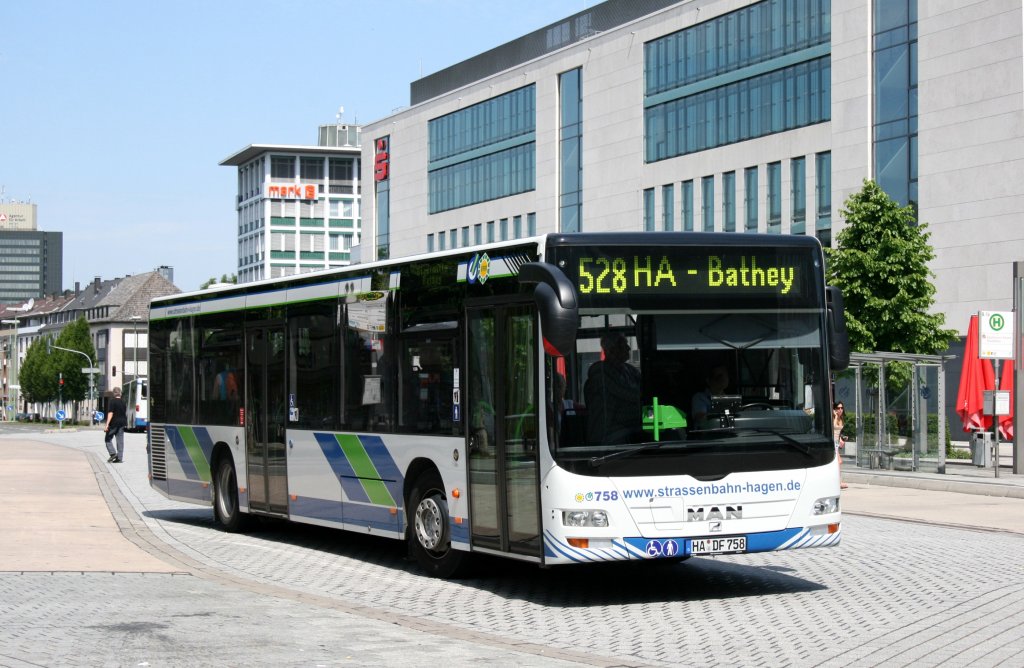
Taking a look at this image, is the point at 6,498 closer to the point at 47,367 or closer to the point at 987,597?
the point at 987,597

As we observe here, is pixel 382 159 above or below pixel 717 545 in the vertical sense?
above

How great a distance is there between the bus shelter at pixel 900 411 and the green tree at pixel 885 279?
12197mm

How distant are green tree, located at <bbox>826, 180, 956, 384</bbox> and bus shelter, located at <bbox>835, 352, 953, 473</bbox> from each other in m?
12.2

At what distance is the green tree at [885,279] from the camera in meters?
44.2

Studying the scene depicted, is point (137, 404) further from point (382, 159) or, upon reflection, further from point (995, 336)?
point (995, 336)

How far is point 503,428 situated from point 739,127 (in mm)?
50953

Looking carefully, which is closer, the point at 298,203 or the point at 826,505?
the point at 826,505

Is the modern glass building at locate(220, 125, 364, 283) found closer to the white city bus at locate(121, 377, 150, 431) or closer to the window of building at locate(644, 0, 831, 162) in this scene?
the white city bus at locate(121, 377, 150, 431)

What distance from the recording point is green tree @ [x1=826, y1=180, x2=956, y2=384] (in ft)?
145

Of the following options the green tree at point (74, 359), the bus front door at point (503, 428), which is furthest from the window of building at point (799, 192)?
the green tree at point (74, 359)

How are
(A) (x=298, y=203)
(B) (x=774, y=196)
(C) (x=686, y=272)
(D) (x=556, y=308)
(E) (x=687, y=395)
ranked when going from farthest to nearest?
(A) (x=298, y=203) < (B) (x=774, y=196) < (C) (x=686, y=272) < (E) (x=687, y=395) < (D) (x=556, y=308)

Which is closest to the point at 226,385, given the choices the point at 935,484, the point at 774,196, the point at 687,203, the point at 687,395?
the point at 687,395

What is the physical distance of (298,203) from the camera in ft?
490

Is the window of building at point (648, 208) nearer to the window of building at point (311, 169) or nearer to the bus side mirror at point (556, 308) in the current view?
the bus side mirror at point (556, 308)
